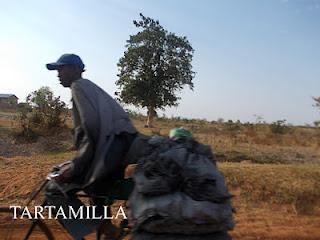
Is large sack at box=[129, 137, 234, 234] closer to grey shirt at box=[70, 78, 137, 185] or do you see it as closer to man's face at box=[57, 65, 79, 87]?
grey shirt at box=[70, 78, 137, 185]

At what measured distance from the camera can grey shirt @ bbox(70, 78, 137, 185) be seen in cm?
386

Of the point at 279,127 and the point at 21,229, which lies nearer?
the point at 21,229

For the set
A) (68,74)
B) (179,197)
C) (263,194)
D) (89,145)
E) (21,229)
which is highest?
(68,74)

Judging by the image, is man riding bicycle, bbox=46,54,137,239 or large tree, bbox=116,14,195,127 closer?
man riding bicycle, bbox=46,54,137,239

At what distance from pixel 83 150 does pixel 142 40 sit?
21.9m

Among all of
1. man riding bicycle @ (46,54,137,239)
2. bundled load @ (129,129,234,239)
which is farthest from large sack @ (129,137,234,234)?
man riding bicycle @ (46,54,137,239)

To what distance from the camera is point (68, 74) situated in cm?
420

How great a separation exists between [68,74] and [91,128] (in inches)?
23.3

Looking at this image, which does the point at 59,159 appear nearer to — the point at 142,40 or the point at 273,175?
the point at 273,175

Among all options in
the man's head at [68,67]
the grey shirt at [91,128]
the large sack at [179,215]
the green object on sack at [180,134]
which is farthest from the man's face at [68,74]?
the large sack at [179,215]

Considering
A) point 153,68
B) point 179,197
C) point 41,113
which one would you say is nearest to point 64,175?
point 179,197

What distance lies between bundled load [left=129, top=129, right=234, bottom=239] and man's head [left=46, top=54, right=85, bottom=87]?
1074 millimetres

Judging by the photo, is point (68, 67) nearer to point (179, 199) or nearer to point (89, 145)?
point (89, 145)

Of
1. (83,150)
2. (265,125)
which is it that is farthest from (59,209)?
(265,125)
